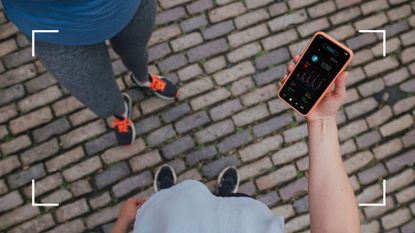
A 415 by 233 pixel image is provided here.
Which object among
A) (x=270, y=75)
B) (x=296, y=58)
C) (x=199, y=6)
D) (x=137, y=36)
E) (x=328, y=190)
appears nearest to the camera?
(x=328, y=190)

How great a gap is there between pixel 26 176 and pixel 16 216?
344mm

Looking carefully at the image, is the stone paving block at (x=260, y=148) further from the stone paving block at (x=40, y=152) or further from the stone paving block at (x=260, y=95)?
the stone paving block at (x=40, y=152)

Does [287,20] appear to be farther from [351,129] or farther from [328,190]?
[328,190]

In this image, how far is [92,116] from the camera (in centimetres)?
403

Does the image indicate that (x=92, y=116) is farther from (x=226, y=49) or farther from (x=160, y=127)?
(x=226, y=49)

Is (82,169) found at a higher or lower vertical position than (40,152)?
lower

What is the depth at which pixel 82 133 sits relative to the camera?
13.1 feet

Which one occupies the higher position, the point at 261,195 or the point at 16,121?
the point at 16,121

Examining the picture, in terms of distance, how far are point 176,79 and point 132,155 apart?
32.0 inches

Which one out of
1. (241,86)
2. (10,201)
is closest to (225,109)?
(241,86)

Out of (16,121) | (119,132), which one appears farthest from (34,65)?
(119,132)

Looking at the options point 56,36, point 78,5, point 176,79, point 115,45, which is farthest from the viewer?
point 176,79

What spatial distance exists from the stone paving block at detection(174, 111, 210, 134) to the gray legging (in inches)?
32.5

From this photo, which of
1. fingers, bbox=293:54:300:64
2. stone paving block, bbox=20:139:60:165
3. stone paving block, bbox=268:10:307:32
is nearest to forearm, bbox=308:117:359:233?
fingers, bbox=293:54:300:64
